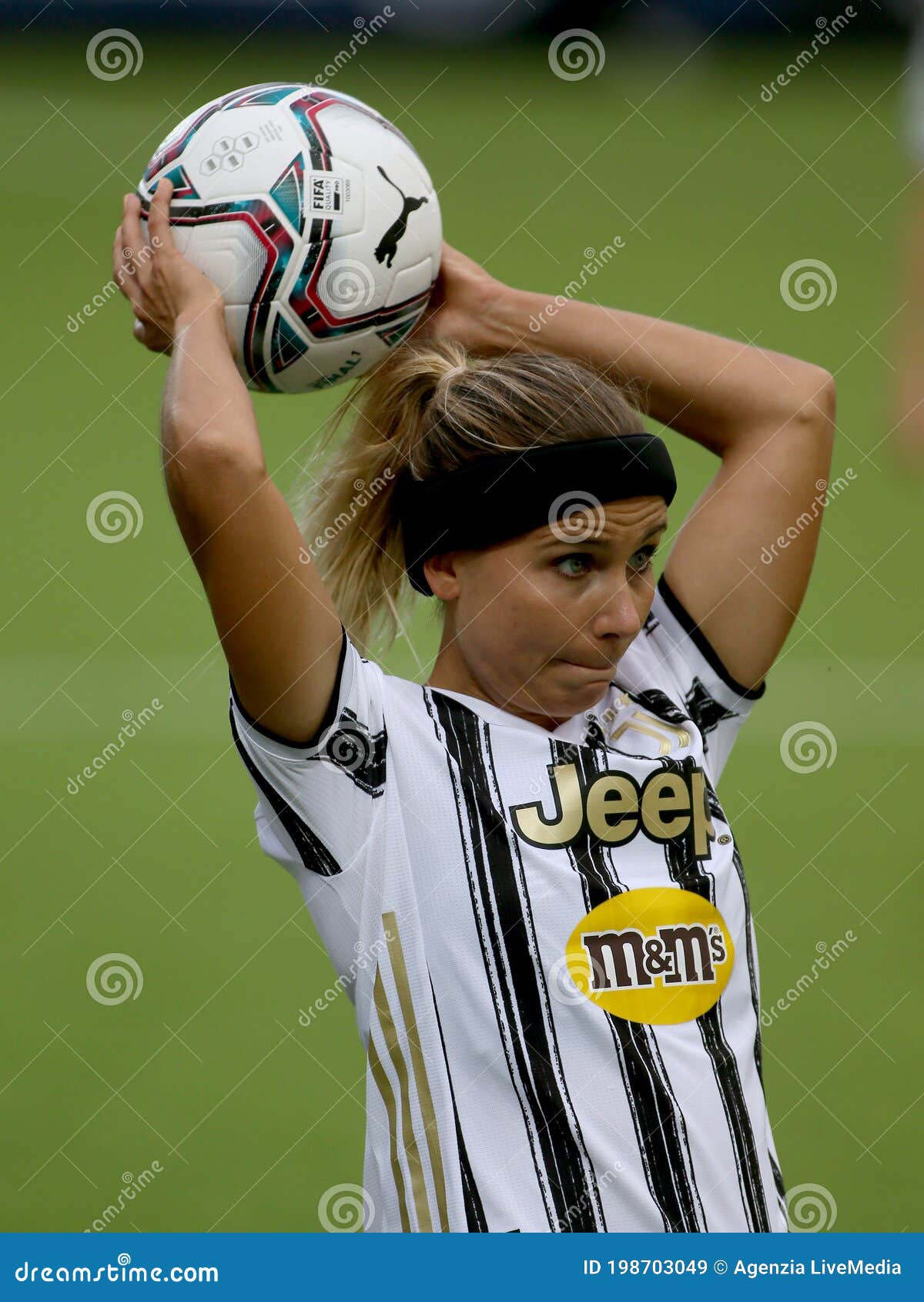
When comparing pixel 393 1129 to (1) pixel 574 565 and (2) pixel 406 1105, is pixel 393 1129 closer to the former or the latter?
(2) pixel 406 1105

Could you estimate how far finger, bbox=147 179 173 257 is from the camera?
2281mm

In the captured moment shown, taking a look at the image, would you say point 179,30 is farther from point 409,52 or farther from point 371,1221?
point 371,1221

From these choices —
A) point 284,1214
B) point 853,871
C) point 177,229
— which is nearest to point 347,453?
point 177,229

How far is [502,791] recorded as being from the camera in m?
2.22

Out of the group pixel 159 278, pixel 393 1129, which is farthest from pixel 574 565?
pixel 393 1129

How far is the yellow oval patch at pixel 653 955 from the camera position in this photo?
2.14 m

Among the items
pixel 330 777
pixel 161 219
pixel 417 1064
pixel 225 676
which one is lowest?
pixel 225 676

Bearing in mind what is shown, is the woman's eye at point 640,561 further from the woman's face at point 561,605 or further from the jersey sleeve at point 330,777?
the jersey sleeve at point 330,777

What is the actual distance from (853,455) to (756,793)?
12.6 ft

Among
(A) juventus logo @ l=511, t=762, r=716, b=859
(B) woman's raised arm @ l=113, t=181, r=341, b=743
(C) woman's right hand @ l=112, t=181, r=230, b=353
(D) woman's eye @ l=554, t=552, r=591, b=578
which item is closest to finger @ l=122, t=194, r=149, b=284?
(C) woman's right hand @ l=112, t=181, r=230, b=353

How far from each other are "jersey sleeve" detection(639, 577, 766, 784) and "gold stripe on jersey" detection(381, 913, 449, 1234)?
0.66m

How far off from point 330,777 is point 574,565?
1.57 ft

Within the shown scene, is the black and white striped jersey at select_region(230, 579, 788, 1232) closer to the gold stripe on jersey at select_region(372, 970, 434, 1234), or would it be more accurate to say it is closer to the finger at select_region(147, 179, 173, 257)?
the gold stripe on jersey at select_region(372, 970, 434, 1234)

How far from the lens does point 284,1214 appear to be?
3.68m
